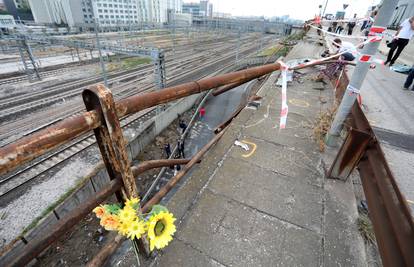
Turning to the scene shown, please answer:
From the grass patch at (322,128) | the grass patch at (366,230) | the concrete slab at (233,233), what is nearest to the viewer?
the concrete slab at (233,233)

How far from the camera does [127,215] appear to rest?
1488 millimetres

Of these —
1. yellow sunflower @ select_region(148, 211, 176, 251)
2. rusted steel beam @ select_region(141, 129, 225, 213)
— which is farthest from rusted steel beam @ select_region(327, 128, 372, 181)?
yellow sunflower @ select_region(148, 211, 176, 251)

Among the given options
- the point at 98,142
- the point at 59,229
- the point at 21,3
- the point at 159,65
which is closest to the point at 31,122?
the point at 159,65

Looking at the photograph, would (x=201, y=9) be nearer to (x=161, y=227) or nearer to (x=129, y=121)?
(x=129, y=121)

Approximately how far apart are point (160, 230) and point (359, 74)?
143 inches

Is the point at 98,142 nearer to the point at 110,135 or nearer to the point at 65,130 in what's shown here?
the point at 110,135

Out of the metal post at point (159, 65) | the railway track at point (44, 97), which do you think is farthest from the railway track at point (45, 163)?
the railway track at point (44, 97)

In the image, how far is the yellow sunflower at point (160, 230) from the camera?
1.52m

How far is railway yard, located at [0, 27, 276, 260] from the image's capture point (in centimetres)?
804

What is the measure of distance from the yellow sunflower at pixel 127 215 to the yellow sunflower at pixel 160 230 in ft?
0.44

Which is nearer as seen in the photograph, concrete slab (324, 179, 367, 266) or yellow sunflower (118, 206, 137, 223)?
yellow sunflower (118, 206, 137, 223)

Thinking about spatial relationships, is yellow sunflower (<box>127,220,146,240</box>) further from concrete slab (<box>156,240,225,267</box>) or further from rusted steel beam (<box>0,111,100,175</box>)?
concrete slab (<box>156,240,225,267</box>)

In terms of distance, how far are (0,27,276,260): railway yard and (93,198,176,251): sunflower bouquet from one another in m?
7.99

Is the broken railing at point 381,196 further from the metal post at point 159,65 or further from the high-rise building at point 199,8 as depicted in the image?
the high-rise building at point 199,8
